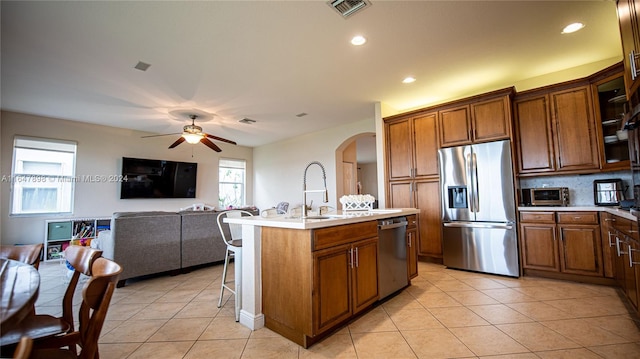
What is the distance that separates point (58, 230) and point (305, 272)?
5700 mm

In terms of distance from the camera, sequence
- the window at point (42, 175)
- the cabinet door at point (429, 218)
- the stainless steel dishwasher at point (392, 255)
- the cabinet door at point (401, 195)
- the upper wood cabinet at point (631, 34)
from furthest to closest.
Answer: the window at point (42, 175)
the cabinet door at point (401, 195)
the cabinet door at point (429, 218)
the stainless steel dishwasher at point (392, 255)
the upper wood cabinet at point (631, 34)

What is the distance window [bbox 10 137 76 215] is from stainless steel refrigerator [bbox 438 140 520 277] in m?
6.99

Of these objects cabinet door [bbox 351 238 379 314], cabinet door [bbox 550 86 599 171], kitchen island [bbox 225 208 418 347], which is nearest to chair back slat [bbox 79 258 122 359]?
kitchen island [bbox 225 208 418 347]

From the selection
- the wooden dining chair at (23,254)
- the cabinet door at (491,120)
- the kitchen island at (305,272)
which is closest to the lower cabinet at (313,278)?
the kitchen island at (305,272)

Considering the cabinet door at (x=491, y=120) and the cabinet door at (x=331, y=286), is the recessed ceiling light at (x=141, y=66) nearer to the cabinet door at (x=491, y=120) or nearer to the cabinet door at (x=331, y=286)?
the cabinet door at (x=331, y=286)

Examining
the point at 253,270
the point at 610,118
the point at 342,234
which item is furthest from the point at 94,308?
the point at 610,118

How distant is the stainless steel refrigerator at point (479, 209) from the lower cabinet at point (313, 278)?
199 cm

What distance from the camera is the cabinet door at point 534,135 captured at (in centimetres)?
348

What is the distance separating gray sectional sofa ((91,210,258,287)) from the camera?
3395 mm

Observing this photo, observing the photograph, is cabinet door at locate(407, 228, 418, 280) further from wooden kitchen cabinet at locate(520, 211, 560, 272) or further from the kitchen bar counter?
wooden kitchen cabinet at locate(520, 211, 560, 272)

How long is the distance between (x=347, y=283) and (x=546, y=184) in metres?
3.39

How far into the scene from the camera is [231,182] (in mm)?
8031

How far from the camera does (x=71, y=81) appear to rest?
3637mm

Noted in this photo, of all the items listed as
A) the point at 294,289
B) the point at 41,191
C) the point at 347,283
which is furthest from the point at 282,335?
the point at 41,191
